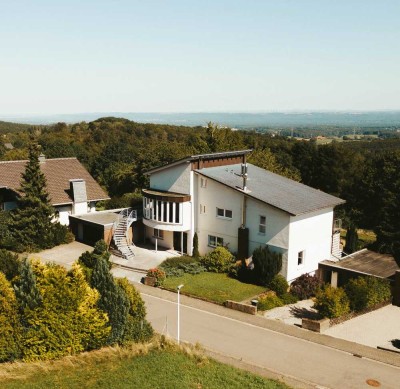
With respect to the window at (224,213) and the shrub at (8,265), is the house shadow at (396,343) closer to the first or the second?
the window at (224,213)

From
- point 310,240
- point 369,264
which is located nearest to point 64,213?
point 310,240

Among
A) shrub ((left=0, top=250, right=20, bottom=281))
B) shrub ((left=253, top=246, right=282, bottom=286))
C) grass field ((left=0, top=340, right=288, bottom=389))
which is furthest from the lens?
shrub ((left=253, top=246, right=282, bottom=286))

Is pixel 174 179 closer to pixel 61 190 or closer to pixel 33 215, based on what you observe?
pixel 33 215

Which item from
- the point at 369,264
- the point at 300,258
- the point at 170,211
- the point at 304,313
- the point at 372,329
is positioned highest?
the point at 170,211

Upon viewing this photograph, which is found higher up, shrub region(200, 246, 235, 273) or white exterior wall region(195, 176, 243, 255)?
white exterior wall region(195, 176, 243, 255)

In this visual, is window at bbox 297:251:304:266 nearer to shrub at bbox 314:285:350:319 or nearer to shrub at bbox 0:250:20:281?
shrub at bbox 314:285:350:319

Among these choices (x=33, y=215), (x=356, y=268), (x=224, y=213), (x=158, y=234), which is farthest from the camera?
(x=158, y=234)

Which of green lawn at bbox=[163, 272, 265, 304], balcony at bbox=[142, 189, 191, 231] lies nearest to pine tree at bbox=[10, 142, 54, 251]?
balcony at bbox=[142, 189, 191, 231]
